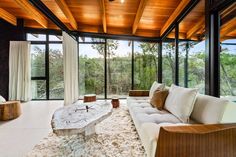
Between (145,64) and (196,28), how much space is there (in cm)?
307

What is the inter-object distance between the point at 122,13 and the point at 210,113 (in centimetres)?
380

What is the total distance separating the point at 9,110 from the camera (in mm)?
3838

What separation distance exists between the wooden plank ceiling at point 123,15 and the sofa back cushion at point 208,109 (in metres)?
1.17

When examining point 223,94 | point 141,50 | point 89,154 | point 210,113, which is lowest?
point 89,154

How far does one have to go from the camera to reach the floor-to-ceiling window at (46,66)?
6.45 meters

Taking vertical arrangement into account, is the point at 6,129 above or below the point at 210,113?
below

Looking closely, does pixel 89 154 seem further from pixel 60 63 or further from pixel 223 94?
pixel 60 63

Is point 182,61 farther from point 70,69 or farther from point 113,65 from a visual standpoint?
point 70,69

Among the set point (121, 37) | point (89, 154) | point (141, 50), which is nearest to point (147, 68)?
point (141, 50)

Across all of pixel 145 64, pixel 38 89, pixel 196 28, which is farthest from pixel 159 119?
pixel 38 89

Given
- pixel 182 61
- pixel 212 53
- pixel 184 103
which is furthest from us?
pixel 182 61

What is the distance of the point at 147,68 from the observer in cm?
643

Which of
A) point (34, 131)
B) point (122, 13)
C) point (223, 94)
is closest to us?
point (223, 94)

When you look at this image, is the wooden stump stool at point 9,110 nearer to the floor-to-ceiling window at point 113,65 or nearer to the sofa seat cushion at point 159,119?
the floor-to-ceiling window at point 113,65
